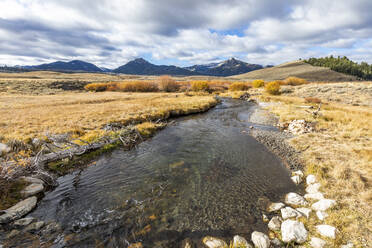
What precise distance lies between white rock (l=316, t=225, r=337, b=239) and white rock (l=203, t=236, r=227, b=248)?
11.1ft

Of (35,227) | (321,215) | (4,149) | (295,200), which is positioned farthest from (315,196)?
(4,149)

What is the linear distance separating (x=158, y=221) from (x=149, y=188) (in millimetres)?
2274

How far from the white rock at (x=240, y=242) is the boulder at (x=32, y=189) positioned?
920 centimetres

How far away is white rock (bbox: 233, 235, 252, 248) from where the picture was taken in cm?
543

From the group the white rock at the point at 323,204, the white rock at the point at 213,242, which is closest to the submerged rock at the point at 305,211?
the white rock at the point at 323,204

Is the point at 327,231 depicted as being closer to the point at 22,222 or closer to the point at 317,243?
the point at 317,243

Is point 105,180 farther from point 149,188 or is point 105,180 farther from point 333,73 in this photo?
point 333,73

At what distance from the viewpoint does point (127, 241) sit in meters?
5.73

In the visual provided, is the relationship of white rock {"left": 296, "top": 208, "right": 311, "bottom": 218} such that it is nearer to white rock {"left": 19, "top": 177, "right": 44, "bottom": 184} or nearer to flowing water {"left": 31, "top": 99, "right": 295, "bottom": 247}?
flowing water {"left": 31, "top": 99, "right": 295, "bottom": 247}

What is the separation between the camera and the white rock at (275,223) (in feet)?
20.1

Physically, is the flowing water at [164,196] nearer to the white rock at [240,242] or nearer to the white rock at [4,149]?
the white rock at [240,242]

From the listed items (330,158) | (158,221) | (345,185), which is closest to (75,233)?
(158,221)

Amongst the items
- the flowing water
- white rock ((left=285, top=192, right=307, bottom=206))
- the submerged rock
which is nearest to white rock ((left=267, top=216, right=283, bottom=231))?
the flowing water

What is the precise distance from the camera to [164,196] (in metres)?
8.12
